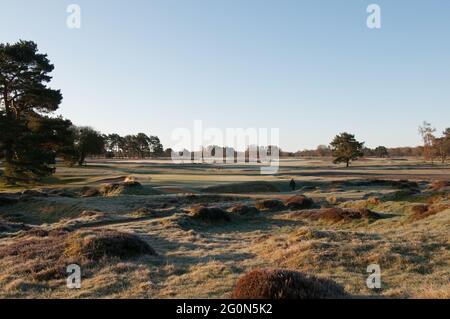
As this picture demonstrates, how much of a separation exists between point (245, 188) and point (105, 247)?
4218 centimetres

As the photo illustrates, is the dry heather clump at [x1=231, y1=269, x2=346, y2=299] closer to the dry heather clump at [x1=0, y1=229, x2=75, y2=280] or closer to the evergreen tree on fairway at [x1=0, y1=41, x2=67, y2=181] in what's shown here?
the dry heather clump at [x1=0, y1=229, x2=75, y2=280]

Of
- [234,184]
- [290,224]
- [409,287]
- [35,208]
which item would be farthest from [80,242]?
[234,184]

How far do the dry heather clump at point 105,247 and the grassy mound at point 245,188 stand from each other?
36245mm

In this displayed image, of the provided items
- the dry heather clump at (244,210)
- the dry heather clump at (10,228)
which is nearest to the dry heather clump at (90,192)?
the dry heather clump at (10,228)

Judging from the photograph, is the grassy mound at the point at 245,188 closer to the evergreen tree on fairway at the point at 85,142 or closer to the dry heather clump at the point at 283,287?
the dry heather clump at the point at 283,287

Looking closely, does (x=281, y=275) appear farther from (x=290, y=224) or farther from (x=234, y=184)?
(x=234, y=184)

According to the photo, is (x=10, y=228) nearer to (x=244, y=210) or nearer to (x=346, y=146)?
(x=244, y=210)

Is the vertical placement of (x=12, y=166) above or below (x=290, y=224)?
above

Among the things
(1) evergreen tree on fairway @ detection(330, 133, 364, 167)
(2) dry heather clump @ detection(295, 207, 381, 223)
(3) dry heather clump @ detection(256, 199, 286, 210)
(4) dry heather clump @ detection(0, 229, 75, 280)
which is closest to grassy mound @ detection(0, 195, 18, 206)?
(4) dry heather clump @ detection(0, 229, 75, 280)

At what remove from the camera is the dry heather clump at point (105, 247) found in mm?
17203

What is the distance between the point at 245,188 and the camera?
59.2m

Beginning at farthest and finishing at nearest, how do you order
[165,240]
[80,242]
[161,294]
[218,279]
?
[165,240] < [80,242] < [218,279] < [161,294]

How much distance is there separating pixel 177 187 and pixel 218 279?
4399 centimetres
